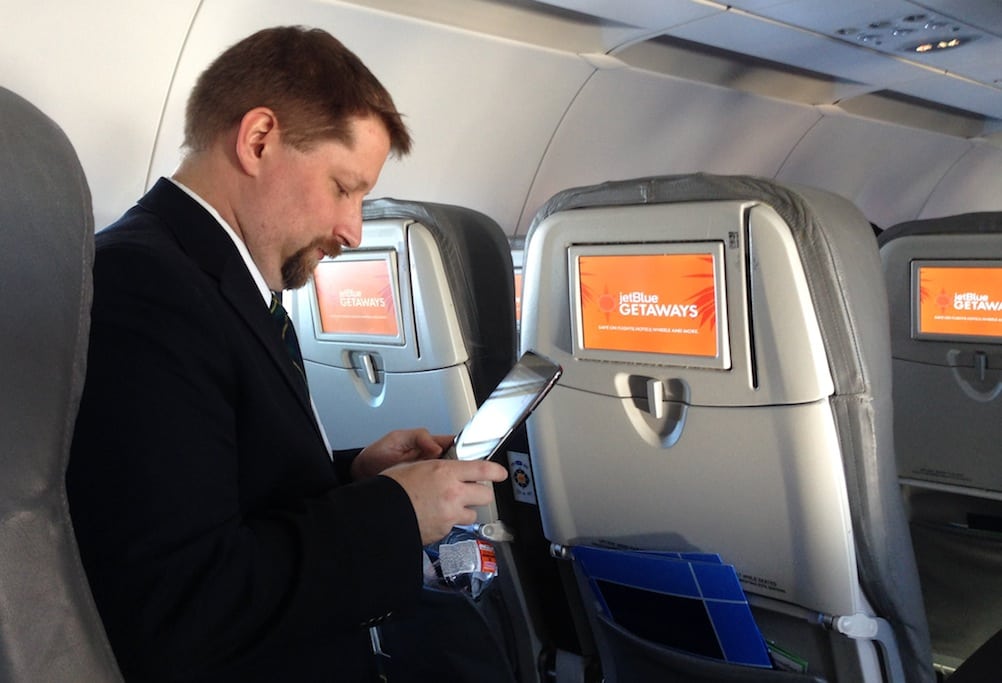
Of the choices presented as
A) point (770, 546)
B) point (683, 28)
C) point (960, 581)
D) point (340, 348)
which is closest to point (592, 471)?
point (770, 546)

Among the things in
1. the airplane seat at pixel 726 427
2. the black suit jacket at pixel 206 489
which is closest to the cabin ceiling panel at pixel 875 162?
the airplane seat at pixel 726 427

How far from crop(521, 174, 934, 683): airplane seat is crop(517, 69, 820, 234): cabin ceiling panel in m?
4.27

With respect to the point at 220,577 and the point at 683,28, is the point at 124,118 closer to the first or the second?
the point at 683,28

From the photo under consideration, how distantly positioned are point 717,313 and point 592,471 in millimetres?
572

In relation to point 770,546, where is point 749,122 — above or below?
above

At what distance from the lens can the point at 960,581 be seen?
106 inches

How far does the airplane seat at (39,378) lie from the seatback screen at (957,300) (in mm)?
2475

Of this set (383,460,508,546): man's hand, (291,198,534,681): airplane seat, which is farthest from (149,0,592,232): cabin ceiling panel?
(383,460,508,546): man's hand

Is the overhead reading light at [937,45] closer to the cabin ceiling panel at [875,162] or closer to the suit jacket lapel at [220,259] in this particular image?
the cabin ceiling panel at [875,162]

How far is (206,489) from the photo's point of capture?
1.13m

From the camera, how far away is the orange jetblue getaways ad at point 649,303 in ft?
6.35

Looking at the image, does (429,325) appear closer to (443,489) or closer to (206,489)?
(443,489)

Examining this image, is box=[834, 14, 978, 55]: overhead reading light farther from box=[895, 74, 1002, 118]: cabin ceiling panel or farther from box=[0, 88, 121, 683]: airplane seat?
box=[0, 88, 121, 683]: airplane seat

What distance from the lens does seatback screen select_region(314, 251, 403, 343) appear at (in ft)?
8.88
